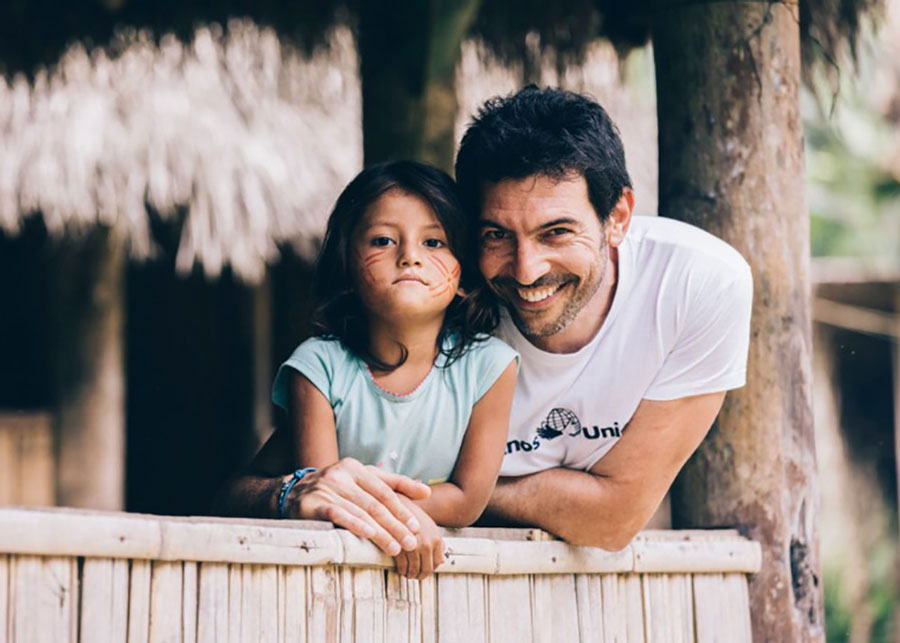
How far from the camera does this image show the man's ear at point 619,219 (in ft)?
9.37

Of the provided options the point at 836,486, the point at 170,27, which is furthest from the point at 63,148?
the point at 836,486

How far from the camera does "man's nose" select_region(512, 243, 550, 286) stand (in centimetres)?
267

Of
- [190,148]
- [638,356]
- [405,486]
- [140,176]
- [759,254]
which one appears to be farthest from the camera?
[190,148]

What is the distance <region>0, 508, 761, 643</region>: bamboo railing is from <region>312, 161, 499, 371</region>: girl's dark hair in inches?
18.1

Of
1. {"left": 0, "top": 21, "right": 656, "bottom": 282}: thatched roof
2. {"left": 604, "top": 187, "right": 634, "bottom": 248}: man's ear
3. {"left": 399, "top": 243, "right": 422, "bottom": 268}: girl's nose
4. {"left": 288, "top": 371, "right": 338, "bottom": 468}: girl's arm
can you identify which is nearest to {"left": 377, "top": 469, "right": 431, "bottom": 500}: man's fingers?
{"left": 288, "top": 371, "right": 338, "bottom": 468}: girl's arm

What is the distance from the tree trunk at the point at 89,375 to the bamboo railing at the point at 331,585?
174 inches

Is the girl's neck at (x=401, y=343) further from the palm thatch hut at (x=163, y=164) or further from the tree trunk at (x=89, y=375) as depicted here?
the tree trunk at (x=89, y=375)

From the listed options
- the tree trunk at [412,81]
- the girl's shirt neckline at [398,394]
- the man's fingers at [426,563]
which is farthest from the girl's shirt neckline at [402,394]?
the tree trunk at [412,81]

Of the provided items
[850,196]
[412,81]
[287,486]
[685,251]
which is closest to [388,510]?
[287,486]

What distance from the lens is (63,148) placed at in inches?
251

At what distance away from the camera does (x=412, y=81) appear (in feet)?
14.3

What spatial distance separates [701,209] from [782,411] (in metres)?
0.49

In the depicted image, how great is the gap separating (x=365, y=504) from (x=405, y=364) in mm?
507

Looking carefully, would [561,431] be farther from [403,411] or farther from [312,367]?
[312,367]
